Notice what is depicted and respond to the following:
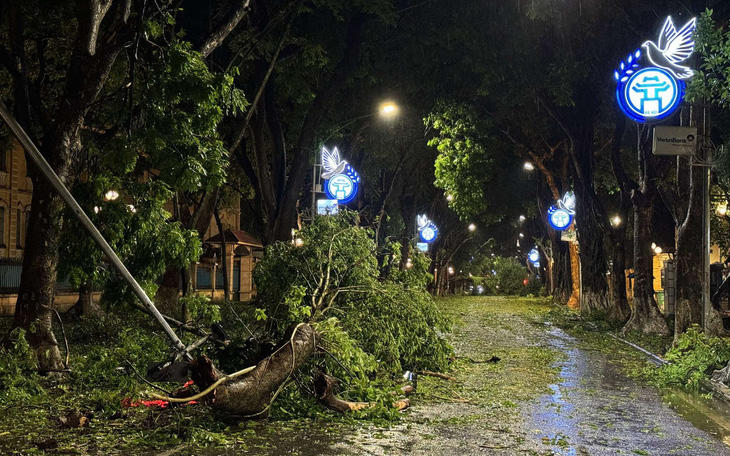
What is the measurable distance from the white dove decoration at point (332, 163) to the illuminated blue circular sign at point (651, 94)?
43.2 ft

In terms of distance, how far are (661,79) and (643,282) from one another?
8223mm

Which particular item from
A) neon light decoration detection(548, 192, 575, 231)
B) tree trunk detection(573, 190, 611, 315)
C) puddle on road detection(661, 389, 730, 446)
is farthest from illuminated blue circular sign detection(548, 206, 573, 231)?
puddle on road detection(661, 389, 730, 446)

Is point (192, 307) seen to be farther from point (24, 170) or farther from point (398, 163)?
point (24, 170)

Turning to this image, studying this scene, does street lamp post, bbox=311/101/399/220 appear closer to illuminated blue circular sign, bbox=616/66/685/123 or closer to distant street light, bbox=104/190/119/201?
illuminated blue circular sign, bbox=616/66/685/123

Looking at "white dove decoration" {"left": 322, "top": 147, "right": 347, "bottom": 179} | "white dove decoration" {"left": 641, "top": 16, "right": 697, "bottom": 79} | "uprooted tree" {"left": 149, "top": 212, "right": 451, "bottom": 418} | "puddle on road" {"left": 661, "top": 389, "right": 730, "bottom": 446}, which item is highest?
"white dove decoration" {"left": 641, "top": 16, "right": 697, "bottom": 79}

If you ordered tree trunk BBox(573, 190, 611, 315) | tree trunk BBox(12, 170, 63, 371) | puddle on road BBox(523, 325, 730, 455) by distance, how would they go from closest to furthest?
1. puddle on road BBox(523, 325, 730, 455)
2. tree trunk BBox(12, 170, 63, 371)
3. tree trunk BBox(573, 190, 611, 315)

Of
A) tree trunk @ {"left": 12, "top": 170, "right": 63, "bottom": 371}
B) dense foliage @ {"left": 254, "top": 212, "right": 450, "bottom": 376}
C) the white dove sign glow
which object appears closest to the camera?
tree trunk @ {"left": 12, "top": 170, "right": 63, "bottom": 371}

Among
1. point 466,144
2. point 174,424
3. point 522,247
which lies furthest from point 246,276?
point 522,247

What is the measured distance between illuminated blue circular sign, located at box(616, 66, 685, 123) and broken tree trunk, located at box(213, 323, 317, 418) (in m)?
11.1

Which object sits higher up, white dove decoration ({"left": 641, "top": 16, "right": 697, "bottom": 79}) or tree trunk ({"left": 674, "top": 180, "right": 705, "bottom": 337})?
white dove decoration ({"left": 641, "top": 16, "right": 697, "bottom": 79})

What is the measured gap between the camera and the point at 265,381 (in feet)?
30.6

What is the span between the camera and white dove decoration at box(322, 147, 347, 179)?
29.3 metres

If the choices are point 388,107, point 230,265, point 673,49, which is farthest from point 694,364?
point 230,265

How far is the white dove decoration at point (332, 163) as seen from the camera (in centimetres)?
2927
